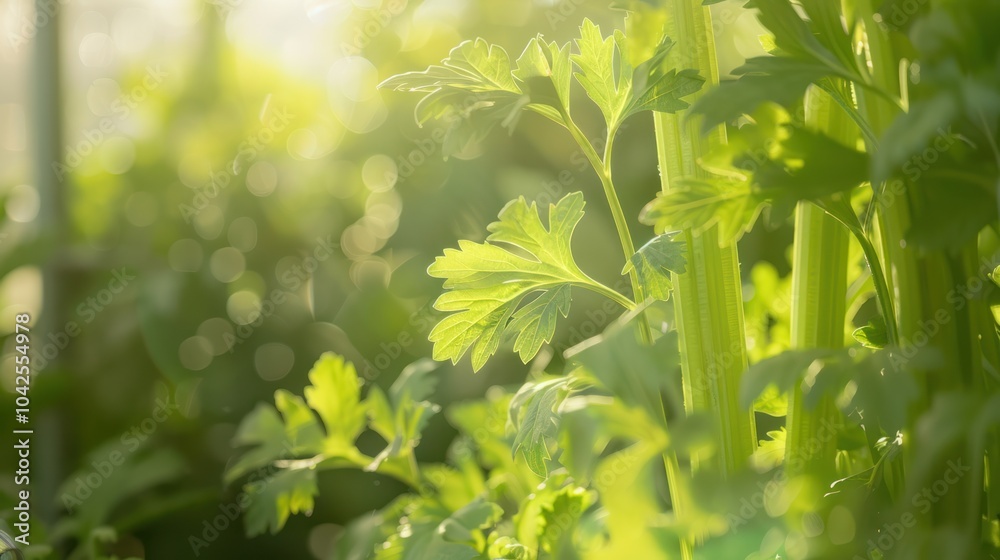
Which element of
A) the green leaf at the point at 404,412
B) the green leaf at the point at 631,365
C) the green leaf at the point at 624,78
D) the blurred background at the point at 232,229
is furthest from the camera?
the blurred background at the point at 232,229

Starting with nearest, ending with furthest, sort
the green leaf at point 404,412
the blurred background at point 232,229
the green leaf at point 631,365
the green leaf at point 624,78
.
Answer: the green leaf at point 631,365 → the green leaf at point 624,78 → the green leaf at point 404,412 → the blurred background at point 232,229

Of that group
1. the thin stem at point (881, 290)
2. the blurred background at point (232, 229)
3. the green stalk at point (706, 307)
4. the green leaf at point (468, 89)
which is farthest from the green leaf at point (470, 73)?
the blurred background at point (232, 229)

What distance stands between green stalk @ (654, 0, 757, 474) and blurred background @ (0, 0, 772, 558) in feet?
1.70

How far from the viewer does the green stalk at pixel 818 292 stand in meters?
0.42

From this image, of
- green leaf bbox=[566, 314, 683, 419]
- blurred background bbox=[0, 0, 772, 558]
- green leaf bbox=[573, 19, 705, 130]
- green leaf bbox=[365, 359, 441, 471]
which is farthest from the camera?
blurred background bbox=[0, 0, 772, 558]

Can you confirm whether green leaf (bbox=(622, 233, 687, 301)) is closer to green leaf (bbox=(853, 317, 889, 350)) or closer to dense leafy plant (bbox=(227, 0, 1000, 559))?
dense leafy plant (bbox=(227, 0, 1000, 559))

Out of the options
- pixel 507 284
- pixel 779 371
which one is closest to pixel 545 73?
pixel 507 284

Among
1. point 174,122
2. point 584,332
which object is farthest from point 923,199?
point 174,122

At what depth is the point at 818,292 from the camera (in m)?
0.44

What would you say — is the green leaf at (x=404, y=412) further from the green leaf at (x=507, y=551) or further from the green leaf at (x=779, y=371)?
the green leaf at (x=779, y=371)

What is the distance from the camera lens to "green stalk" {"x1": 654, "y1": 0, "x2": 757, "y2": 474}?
0.43m

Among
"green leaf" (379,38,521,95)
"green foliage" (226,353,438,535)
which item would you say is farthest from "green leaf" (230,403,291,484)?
"green leaf" (379,38,521,95)

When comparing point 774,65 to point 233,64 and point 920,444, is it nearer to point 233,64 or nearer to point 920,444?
point 920,444

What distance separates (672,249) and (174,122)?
4.45 ft
